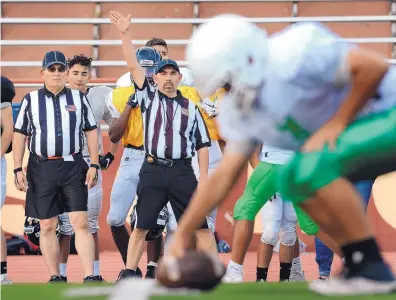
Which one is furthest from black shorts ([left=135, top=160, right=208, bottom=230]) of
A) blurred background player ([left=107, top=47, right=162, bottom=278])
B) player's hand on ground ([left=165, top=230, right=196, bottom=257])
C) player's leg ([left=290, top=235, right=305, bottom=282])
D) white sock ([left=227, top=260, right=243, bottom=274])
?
player's hand on ground ([left=165, top=230, right=196, bottom=257])

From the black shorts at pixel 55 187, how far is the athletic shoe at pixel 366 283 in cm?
355

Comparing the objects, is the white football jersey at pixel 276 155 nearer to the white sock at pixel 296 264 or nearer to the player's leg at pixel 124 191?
the white sock at pixel 296 264

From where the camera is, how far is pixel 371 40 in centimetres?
1322

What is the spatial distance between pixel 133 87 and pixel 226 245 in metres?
2.76

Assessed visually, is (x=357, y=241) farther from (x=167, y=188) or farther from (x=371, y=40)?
(x=371, y=40)

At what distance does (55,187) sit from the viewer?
288 inches

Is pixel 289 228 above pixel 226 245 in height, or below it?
above

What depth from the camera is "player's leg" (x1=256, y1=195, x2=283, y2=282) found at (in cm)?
745

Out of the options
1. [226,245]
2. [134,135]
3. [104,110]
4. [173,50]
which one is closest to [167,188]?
[134,135]

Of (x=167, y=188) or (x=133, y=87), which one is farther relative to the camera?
(x=133, y=87)

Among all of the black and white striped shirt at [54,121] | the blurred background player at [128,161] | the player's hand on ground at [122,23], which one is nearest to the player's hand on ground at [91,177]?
the black and white striped shirt at [54,121]

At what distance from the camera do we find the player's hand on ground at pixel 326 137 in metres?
3.90

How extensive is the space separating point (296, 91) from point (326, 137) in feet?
0.69

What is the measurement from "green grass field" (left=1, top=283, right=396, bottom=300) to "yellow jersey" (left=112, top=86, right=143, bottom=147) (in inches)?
141
